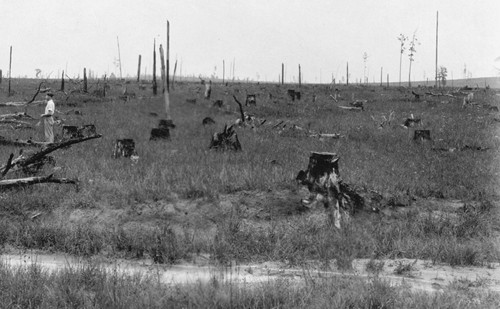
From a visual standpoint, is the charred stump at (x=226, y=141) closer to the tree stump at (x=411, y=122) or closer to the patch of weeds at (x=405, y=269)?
the patch of weeds at (x=405, y=269)

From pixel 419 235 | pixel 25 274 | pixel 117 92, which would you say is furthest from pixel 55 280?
pixel 117 92

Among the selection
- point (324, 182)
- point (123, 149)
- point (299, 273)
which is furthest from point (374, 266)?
point (123, 149)

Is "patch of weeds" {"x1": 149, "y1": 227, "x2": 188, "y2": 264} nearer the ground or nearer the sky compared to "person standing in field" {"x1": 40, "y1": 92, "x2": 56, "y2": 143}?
nearer the ground

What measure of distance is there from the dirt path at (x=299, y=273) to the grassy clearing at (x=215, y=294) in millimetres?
253

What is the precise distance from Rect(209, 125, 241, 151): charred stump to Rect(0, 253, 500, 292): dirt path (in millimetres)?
7476

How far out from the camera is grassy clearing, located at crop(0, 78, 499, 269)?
6355 millimetres

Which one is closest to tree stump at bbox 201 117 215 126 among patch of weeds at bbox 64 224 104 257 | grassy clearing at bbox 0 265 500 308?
patch of weeds at bbox 64 224 104 257

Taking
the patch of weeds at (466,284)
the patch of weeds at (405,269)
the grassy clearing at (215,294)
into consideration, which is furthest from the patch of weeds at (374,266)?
the patch of weeds at (466,284)

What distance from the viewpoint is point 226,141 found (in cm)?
1345

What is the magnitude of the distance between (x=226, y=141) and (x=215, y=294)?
9.34m

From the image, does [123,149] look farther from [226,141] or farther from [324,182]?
[324,182]

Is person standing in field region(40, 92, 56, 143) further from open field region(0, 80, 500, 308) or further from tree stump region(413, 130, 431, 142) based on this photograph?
tree stump region(413, 130, 431, 142)

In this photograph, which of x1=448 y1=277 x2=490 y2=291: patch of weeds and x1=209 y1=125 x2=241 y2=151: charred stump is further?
x1=209 y1=125 x2=241 y2=151: charred stump

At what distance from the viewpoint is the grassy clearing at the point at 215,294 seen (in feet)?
13.7
